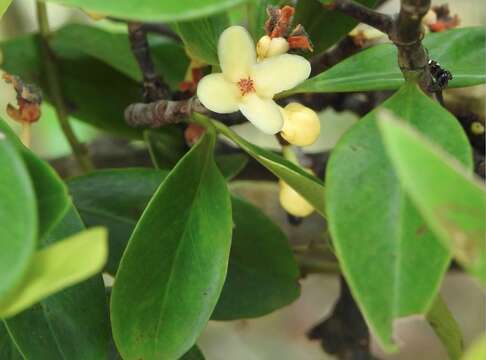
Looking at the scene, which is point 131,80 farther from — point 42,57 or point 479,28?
point 479,28

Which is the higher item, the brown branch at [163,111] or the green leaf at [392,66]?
the green leaf at [392,66]

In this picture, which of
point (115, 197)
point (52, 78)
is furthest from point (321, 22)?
point (52, 78)

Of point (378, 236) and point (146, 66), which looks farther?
point (146, 66)

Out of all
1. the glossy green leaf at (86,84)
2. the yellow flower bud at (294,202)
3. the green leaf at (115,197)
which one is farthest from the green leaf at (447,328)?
the glossy green leaf at (86,84)

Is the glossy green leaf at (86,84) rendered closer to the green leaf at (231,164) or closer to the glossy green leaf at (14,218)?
the green leaf at (231,164)

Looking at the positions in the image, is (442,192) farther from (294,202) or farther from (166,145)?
(166,145)

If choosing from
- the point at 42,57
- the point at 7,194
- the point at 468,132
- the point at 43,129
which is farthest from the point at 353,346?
the point at 43,129
